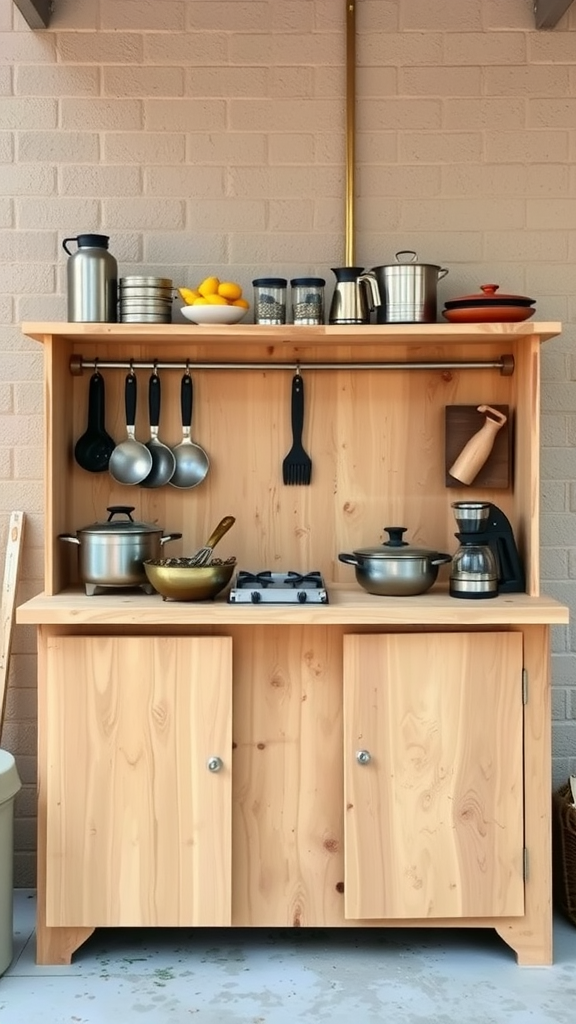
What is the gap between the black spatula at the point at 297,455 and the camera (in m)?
3.01

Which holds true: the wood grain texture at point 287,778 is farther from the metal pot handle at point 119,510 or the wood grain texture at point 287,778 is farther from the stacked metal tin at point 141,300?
the stacked metal tin at point 141,300

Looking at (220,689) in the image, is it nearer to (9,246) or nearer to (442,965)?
(442,965)

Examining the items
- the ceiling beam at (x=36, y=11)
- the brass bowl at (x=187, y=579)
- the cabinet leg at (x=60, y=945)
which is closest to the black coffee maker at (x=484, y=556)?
the brass bowl at (x=187, y=579)

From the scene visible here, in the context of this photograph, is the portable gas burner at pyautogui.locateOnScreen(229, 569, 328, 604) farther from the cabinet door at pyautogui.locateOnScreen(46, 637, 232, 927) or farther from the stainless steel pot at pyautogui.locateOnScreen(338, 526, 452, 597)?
the cabinet door at pyautogui.locateOnScreen(46, 637, 232, 927)

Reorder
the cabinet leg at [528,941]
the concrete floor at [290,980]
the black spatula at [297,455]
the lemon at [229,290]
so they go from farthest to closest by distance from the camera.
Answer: the black spatula at [297,455]
the lemon at [229,290]
the cabinet leg at [528,941]
the concrete floor at [290,980]

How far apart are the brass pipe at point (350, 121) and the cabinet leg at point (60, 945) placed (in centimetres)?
185

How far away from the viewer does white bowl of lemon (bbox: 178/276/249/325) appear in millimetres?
2750

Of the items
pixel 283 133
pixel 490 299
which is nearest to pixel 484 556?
pixel 490 299

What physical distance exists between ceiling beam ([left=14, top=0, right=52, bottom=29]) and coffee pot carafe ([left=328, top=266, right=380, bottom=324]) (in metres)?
1.07

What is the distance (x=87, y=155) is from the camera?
10.1ft

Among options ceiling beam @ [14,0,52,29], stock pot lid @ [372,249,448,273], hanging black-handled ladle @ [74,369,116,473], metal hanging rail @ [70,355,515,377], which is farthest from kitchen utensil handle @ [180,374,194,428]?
ceiling beam @ [14,0,52,29]

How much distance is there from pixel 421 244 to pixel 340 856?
165 centimetres

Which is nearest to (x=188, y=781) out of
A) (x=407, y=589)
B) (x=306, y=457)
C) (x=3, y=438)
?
(x=407, y=589)

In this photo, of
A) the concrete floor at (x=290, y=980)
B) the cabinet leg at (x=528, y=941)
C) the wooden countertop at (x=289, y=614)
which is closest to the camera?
the concrete floor at (x=290, y=980)
